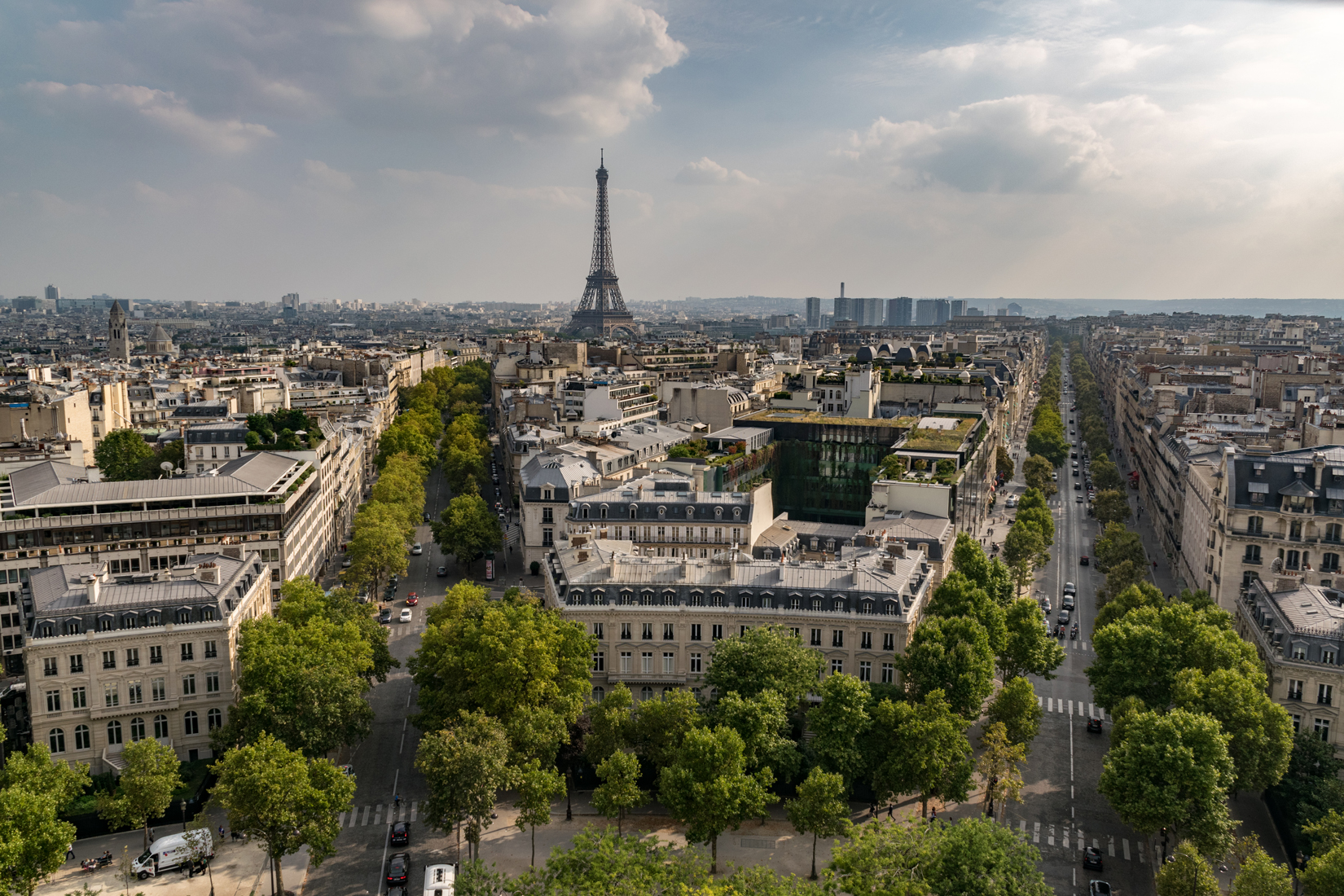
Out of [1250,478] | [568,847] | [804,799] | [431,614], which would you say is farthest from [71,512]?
[1250,478]

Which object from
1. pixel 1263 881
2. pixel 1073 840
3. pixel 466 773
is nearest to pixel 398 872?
pixel 466 773

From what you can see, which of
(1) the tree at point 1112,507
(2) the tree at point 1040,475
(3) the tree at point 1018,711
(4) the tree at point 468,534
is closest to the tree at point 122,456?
(4) the tree at point 468,534

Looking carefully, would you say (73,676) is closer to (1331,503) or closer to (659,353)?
(1331,503)

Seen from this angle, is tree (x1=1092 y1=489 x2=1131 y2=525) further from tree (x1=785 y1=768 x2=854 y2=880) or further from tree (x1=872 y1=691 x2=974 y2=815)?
tree (x1=785 y1=768 x2=854 y2=880)

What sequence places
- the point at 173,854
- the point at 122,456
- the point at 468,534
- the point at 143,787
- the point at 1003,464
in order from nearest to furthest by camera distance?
the point at 173,854 → the point at 143,787 → the point at 468,534 → the point at 122,456 → the point at 1003,464

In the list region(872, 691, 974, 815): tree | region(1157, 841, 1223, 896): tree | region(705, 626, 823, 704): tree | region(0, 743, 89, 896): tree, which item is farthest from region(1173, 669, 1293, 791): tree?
region(0, 743, 89, 896): tree

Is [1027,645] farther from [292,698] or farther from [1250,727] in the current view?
[292,698]
